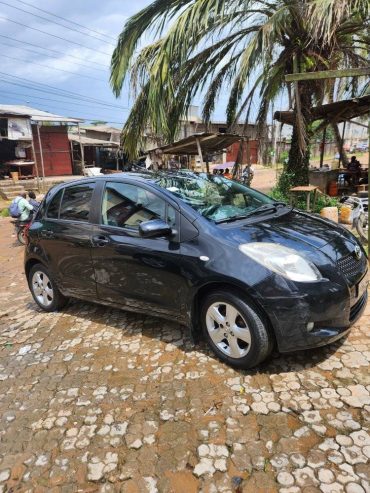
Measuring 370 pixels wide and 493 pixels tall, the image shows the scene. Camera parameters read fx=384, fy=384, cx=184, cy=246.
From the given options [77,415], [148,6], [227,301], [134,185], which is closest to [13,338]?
[77,415]

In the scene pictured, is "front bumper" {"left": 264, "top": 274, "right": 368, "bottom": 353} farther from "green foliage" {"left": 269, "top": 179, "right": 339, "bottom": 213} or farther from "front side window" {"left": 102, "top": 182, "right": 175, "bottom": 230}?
"green foliage" {"left": 269, "top": 179, "right": 339, "bottom": 213}

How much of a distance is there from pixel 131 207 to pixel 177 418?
6.65 ft

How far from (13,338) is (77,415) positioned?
75.1 inches

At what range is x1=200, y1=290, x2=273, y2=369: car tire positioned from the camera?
2.95m

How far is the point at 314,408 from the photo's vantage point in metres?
2.68

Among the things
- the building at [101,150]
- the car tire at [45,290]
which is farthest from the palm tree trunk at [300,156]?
the building at [101,150]

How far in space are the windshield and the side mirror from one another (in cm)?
34

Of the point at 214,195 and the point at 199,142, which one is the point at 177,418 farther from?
the point at 199,142

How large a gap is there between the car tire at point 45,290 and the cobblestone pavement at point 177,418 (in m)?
0.88

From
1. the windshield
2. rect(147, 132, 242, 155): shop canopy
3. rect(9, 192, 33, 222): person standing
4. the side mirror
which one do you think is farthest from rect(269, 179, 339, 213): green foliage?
the side mirror

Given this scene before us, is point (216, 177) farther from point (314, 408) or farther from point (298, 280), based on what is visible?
point (314, 408)

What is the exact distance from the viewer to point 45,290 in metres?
4.93

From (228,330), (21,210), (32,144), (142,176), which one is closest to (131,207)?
(142,176)

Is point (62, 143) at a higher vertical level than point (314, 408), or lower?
higher
